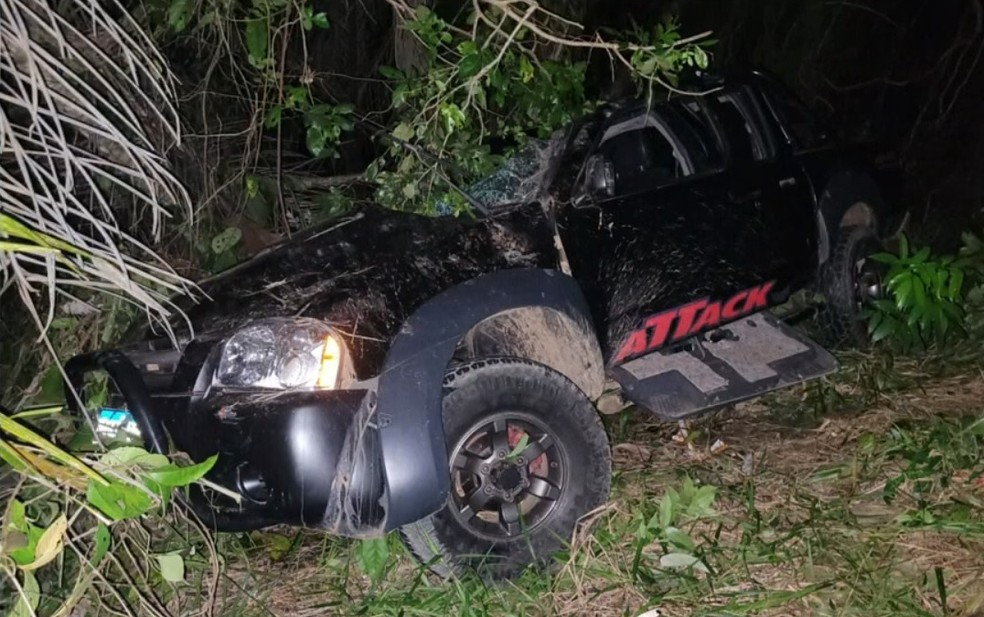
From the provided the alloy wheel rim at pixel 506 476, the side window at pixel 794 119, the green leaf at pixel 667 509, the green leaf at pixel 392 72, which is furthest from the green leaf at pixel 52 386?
the side window at pixel 794 119

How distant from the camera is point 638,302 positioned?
415 centimetres

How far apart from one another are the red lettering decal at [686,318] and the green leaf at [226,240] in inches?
95.0

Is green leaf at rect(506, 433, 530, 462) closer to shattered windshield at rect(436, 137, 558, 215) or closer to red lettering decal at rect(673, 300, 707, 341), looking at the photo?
shattered windshield at rect(436, 137, 558, 215)

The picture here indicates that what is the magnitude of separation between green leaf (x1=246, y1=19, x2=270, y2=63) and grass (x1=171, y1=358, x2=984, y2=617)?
2.12m

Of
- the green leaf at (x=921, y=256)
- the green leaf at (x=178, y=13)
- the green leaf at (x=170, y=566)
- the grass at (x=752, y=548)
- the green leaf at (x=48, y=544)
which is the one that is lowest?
the grass at (x=752, y=548)

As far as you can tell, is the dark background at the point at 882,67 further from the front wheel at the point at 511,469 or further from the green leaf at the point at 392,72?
the front wheel at the point at 511,469

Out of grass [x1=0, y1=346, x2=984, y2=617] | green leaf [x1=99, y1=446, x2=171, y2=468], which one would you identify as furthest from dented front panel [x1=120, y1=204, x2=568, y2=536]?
green leaf [x1=99, y1=446, x2=171, y2=468]

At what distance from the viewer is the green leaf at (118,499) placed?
6.59 ft

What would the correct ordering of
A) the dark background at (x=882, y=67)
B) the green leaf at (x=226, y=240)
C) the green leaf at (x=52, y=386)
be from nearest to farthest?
the green leaf at (x=52, y=386) → the green leaf at (x=226, y=240) → the dark background at (x=882, y=67)

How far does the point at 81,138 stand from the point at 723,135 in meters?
3.26

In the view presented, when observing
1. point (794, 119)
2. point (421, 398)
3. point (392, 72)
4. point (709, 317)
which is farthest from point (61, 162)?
point (794, 119)

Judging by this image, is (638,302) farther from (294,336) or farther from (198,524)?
(198,524)

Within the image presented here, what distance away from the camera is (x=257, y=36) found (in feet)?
13.2

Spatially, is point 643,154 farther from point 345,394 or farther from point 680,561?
point 345,394
